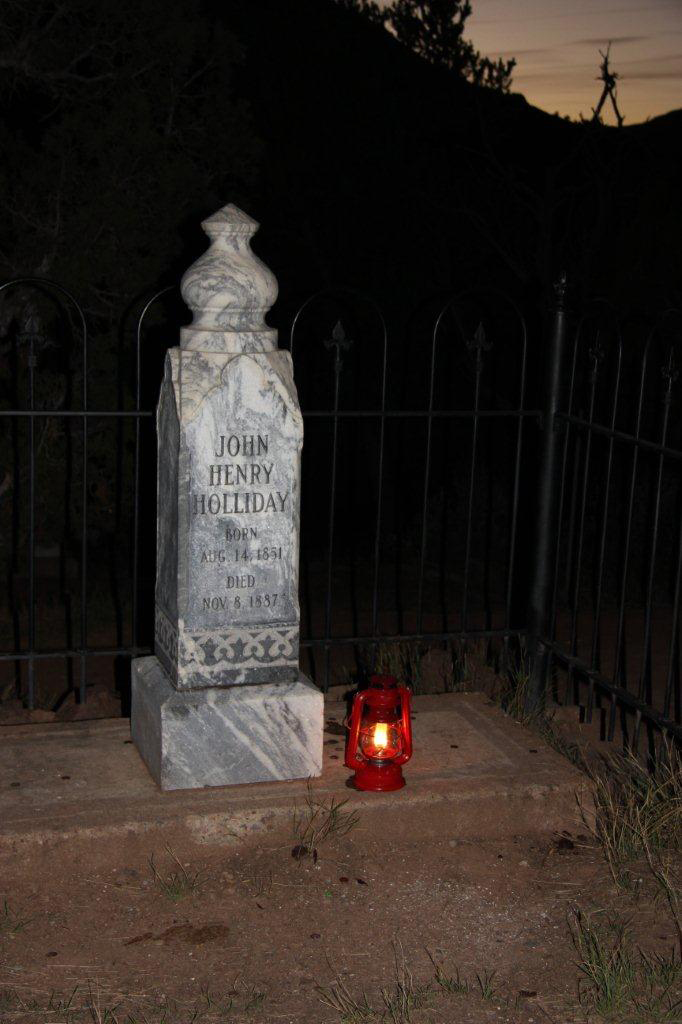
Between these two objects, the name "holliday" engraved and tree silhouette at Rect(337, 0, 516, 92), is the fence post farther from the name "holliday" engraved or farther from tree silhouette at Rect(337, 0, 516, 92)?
tree silhouette at Rect(337, 0, 516, 92)

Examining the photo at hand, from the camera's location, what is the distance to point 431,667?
6.49 metres

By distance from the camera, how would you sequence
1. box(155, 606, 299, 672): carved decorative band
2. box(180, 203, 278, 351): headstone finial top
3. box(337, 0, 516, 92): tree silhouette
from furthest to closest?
1. box(337, 0, 516, 92): tree silhouette
2. box(155, 606, 299, 672): carved decorative band
3. box(180, 203, 278, 351): headstone finial top

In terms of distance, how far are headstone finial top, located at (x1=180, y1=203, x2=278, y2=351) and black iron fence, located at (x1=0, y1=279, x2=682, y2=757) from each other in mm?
232

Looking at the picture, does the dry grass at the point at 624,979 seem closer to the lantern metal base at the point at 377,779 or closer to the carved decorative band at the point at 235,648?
the lantern metal base at the point at 377,779

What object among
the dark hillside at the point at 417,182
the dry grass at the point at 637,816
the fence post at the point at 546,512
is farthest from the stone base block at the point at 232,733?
the dark hillside at the point at 417,182

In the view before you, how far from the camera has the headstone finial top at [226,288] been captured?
4.02 metres

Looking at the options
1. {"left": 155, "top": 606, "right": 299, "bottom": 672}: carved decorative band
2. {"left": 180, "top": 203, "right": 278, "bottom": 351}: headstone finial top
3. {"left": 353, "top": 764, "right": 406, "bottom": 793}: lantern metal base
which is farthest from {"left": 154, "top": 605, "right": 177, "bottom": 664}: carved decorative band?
{"left": 180, "top": 203, "right": 278, "bottom": 351}: headstone finial top

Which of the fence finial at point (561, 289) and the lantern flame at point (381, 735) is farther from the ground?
the fence finial at point (561, 289)

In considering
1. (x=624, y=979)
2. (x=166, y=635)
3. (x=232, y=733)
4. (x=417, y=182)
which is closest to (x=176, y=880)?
(x=232, y=733)

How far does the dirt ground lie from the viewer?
127 inches

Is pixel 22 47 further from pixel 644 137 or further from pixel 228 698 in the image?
pixel 644 137

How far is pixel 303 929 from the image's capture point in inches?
141

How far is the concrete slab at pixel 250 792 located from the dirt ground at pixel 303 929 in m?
0.06

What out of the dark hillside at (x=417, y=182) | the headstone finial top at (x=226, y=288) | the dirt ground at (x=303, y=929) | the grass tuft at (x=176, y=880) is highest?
the dark hillside at (x=417, y=182)
